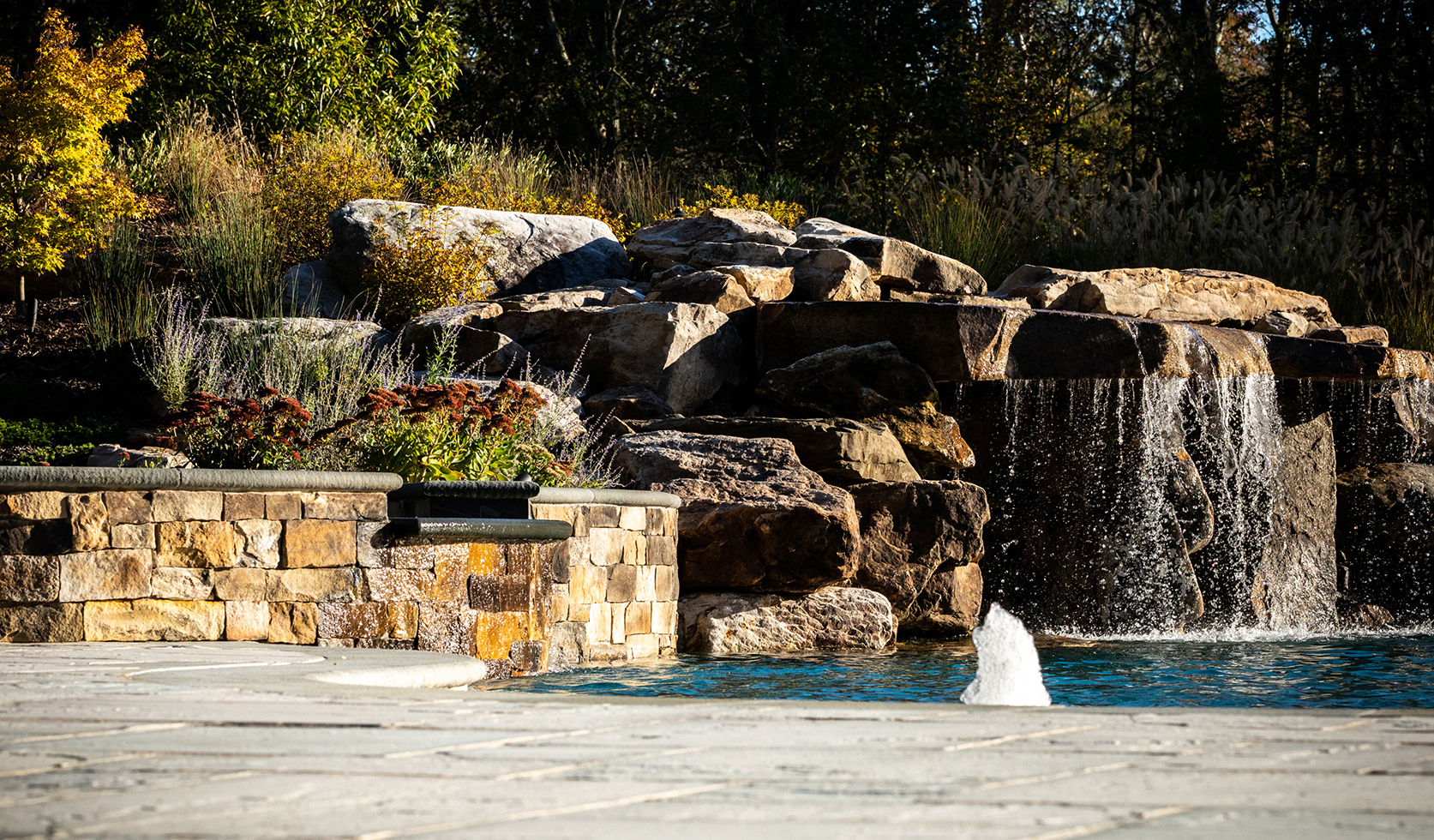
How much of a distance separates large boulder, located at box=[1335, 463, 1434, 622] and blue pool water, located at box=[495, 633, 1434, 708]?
2.40 metres

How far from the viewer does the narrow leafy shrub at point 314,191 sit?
11.4 m

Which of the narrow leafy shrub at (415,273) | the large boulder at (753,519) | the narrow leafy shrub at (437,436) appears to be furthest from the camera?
the narrow leafy shrub at (415,273)

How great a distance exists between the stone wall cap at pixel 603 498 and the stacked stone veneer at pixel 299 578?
2.2 inches

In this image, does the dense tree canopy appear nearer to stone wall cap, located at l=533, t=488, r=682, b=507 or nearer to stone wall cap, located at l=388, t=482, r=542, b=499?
stone wall cap, located at l=533, t=488, r=682, b=507

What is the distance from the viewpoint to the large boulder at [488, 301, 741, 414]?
898 centimetres

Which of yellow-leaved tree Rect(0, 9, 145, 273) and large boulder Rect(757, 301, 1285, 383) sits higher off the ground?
yellow-leaved tree Rect(0, 9, 145, 273)

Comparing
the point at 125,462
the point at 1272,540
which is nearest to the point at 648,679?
the point at 125,462

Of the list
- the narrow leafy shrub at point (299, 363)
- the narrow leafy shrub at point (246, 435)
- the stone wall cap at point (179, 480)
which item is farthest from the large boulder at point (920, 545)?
the narrow leafy shrub at point (246, 435)

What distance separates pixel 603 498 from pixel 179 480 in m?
2.01

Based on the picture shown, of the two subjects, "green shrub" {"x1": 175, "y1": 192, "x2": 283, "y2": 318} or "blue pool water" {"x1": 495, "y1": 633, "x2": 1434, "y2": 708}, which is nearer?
"blue pool water" {"x1": 495, "y1": 633, "x2": 1434, "y2": 708}

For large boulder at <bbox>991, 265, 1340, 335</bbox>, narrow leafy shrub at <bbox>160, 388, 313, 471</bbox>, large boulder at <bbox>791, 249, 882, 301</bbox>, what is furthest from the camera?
large boulder at <bbox>991, 265, 1340, 335</bbox>

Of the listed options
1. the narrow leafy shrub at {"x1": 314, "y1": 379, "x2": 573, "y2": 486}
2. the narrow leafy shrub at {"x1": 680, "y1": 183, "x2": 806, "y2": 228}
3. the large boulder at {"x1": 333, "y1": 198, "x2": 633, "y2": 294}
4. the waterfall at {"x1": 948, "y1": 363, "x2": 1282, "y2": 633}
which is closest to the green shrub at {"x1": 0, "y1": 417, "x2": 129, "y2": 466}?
the narrow leafy shrub at {"x1": 314, "y1": 379, "x2": 573, "y2": 486}

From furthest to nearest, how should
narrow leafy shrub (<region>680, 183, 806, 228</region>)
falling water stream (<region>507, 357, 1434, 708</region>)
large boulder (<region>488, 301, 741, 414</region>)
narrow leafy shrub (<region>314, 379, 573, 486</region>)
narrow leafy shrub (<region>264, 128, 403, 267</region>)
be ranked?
narrow leafy shrub (<region>680, 183, 806, 228</region>) → narrow leafy shrub (<region>264, 128, 403, 267</region>) → large boulder (<region>488, 301, 741, 414</region>) → falling water stream (<region>507, 357, 1434, 708</region>) → narrow leafy shrub (<region>314, 379, 573, 486</region>)

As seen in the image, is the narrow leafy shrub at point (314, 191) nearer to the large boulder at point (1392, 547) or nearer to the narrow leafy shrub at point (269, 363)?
the narrow leafy shrub at point (269, 363)
